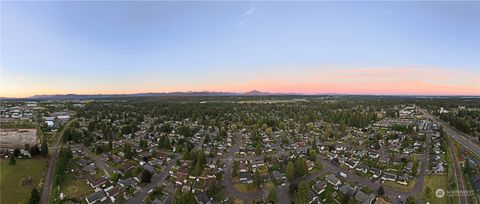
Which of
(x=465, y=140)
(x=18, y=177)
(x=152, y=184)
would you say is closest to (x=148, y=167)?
(x=152, y=184)

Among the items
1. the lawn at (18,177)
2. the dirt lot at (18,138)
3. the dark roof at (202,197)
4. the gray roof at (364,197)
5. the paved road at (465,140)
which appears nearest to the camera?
the gray roof at (364,197)

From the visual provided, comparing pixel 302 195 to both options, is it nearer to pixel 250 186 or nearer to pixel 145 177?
pixel 250 186

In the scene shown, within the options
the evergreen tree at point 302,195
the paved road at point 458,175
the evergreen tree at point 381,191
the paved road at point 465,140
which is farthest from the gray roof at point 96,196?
the paved road at point 465,140

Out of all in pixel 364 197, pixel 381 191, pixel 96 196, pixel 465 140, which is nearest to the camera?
pixel 364 197

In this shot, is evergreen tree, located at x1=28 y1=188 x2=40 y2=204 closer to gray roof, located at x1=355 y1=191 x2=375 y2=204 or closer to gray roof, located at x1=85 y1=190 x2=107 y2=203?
gray roof, located at x1=85 y1=190 x2=107 y2=203

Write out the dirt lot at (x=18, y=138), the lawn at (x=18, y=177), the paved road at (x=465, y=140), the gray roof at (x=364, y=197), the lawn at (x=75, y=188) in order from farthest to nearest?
the dirt lot at (x=18, y=138)
the paved road at (x=465, y=140)
the lawn at (x=75, y=188)
the lawn at (x=18, y=177)
the gray roof at (x=364, y=197)

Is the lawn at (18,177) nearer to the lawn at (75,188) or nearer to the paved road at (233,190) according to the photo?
the lawn at (75,188)

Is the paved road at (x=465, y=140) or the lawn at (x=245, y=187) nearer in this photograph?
the lawn at (x=245, y=187)
